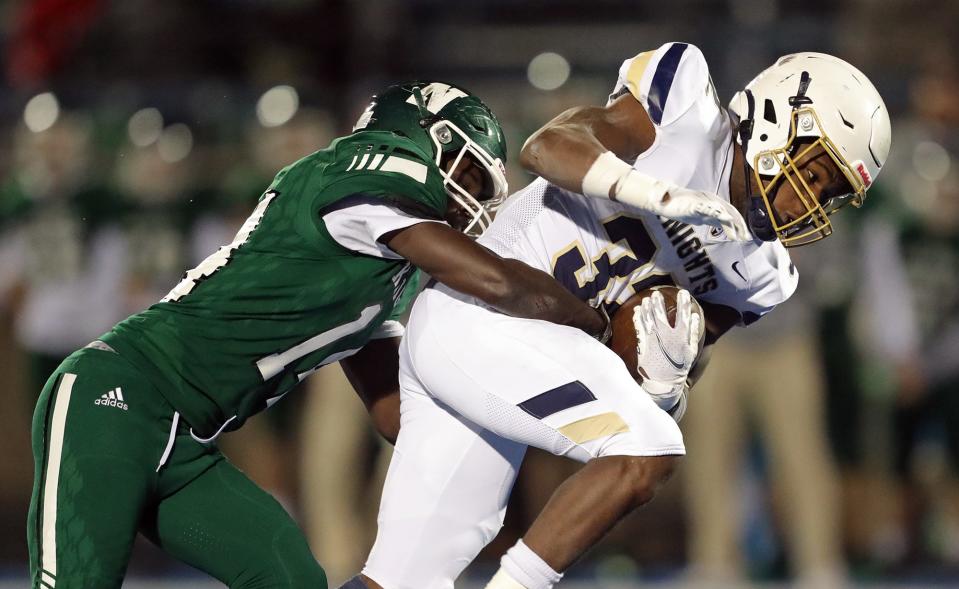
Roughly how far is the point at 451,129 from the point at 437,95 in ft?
0.39

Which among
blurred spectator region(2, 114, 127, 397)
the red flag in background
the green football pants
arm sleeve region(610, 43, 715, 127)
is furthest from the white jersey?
the red flag in background

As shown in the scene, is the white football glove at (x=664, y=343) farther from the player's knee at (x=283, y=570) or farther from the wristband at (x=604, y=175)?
the player's knee at (x=283, y=570)

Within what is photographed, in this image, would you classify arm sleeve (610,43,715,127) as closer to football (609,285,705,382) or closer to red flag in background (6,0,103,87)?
football (609,285,705,382)

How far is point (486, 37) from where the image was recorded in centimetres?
850

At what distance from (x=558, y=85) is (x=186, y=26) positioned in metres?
2.92

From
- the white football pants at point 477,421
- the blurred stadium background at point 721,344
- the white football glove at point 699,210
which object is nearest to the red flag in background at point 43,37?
the blurred stadium background at point 721,344

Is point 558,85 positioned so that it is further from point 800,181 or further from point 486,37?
point 800,181

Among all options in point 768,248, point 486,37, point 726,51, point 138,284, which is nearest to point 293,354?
point 768,248

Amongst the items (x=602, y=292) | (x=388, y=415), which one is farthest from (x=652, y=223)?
(x=388, y=415)

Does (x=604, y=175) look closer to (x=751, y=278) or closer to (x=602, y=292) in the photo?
(x=602, y=292)

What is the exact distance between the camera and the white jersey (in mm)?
3191

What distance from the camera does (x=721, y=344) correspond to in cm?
643

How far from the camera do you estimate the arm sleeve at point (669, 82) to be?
318cm

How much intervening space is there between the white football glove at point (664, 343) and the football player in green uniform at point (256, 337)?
0.11 m
